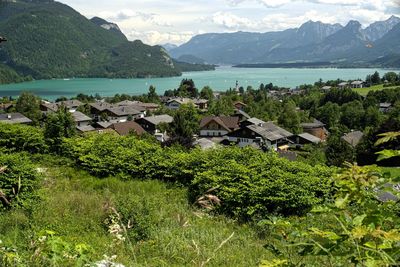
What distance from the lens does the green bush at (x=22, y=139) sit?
1205 cm

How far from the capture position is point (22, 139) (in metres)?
12.1

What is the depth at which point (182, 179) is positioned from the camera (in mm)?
8938

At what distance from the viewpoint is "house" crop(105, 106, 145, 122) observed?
56959mm

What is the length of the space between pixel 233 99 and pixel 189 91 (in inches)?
647

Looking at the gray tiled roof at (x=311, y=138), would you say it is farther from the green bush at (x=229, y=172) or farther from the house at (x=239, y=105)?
the green bush at (x=229, y=172)

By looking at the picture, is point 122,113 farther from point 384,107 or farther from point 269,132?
point 384,107

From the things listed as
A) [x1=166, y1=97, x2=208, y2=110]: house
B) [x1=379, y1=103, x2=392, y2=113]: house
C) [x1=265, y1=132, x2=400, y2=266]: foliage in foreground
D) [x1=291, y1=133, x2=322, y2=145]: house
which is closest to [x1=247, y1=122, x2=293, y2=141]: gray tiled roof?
[x1=291, y1=133, x2=322, y2=145]: house

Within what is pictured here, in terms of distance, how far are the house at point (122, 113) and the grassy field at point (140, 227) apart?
49.6 metres

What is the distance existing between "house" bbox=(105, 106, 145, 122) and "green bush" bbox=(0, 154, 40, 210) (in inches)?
1950

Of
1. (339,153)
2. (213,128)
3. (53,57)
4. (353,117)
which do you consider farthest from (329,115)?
(53,57)

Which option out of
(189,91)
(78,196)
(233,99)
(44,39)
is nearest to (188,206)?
(78,196)

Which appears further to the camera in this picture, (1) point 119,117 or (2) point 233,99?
(2) point 233,99

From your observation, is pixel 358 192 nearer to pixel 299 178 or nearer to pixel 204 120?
pixel 299 178

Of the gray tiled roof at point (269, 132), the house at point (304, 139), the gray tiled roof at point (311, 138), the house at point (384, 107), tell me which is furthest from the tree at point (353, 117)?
the gray tiled roof at point (269, 132)
